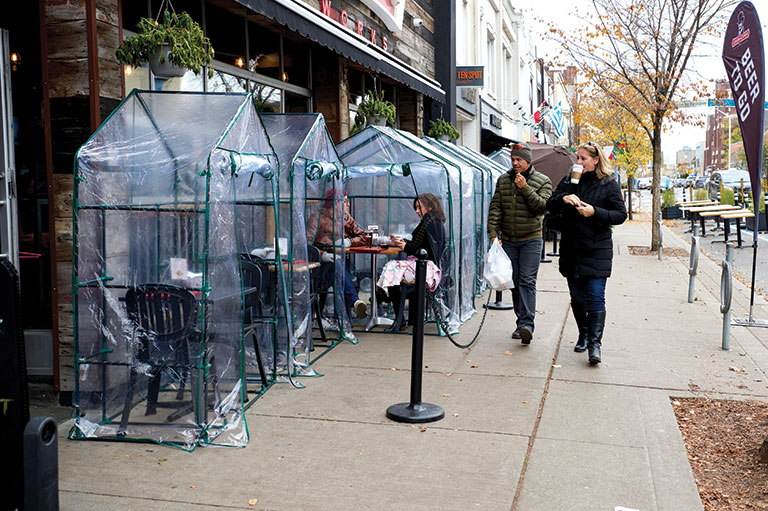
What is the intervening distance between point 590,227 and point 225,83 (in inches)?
188

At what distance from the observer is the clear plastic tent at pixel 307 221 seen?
6672 mm

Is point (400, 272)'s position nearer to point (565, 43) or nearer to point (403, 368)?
point (403, 368)

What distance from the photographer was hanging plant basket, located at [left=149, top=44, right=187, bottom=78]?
589 cm

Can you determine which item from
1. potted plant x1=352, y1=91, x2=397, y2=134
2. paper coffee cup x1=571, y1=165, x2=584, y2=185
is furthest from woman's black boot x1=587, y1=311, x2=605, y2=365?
potted plant x1=352, y1=91, x2=397, y2=134

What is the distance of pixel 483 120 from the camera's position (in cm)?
2408

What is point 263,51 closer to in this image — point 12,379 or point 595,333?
point 595,333

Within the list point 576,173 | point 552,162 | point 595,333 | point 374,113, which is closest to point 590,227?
point 576,173

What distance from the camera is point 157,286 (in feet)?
16.3

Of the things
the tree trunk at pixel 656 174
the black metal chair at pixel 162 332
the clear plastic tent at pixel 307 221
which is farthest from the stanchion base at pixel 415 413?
the tree trunk at pixel 656 174

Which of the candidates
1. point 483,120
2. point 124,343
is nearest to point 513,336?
point 124,343

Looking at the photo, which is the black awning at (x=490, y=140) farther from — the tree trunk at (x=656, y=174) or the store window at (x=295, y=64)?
the store window at (x=295, y=64)

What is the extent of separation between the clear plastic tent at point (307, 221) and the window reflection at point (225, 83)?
1.81 metres

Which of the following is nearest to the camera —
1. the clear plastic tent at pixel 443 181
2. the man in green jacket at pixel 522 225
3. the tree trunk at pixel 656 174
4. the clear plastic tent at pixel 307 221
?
the clear plastic tent at pixel 307 221

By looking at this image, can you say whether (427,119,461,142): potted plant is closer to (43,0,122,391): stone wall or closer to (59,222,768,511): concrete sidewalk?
(59,222,768,511): concrete sidewalk
